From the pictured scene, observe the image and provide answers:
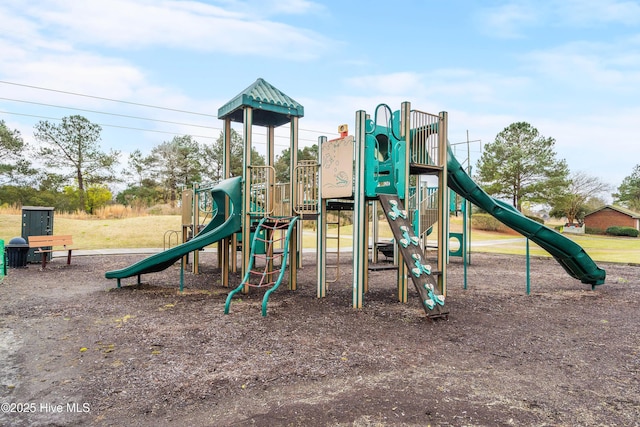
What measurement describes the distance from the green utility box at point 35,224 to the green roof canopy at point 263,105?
8483 mm

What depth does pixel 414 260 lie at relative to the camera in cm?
643

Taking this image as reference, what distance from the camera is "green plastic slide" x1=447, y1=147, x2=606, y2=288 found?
28.1 ft

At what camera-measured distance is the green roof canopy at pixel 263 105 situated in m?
8.51

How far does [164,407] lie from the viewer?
10.8 feet

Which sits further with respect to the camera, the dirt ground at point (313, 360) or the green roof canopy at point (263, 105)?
the green roof canopy at point (263, 105)

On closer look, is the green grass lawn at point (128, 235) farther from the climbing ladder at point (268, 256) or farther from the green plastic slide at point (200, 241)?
the green plastic slide at point (200, 241)

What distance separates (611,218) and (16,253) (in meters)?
47.7

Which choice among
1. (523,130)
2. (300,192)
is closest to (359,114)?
(300,192)

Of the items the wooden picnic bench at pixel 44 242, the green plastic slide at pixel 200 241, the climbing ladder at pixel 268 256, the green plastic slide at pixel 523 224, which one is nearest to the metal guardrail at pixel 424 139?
the green plastic slide at pixel 523 224

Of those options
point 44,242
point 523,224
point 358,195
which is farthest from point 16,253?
point 523,224

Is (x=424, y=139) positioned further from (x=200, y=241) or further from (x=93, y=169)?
(x=93, y=169)

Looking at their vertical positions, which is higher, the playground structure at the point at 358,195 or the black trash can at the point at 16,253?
the playground structure at the point at 358,195

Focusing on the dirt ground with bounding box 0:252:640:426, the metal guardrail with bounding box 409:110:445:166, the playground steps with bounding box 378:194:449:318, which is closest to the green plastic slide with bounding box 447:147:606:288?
the metal guardrail with bounding box 409:110:445:166

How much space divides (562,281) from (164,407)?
10623 millimetres
